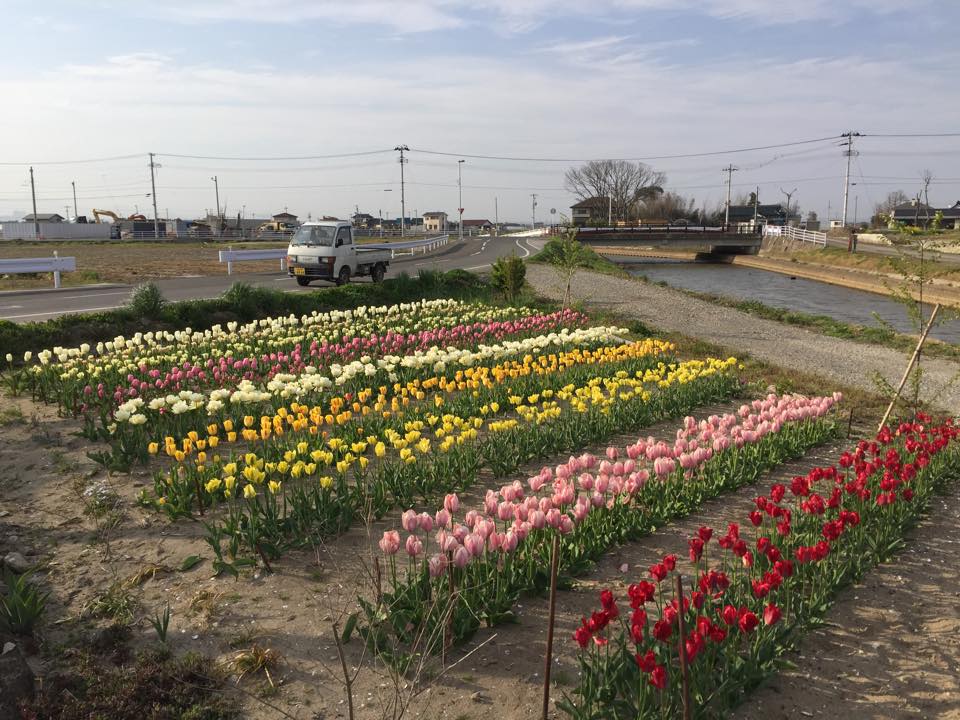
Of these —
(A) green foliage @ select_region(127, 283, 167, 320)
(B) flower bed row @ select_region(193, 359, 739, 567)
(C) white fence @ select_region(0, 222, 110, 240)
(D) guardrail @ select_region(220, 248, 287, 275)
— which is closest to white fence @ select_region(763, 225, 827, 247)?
(D) guardrail @ select_region(220, 248, 287, 275)

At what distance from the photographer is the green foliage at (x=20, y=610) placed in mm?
4223

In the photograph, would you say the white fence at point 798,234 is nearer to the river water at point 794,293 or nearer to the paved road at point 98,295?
the river water at point 794,293

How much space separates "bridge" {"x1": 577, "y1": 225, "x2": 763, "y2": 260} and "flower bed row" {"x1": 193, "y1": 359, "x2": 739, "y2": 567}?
2344 inches

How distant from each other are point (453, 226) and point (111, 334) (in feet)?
614

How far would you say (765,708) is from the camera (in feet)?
12.3

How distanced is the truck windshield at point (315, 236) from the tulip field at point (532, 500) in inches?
529

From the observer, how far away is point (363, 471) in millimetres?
6246

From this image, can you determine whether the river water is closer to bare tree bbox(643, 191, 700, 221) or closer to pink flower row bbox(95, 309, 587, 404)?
pink flower row bbox(95, 309, 587, 404)

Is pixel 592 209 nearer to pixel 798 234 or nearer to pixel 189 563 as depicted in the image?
pixel 798 234

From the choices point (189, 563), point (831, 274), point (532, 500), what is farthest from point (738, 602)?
point (831, 274)

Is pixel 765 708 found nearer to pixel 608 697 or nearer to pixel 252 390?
pixel 608 697

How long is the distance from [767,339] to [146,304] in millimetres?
13292

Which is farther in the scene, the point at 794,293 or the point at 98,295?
the point at 794,293

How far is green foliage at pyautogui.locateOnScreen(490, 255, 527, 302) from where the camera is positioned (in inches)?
781
